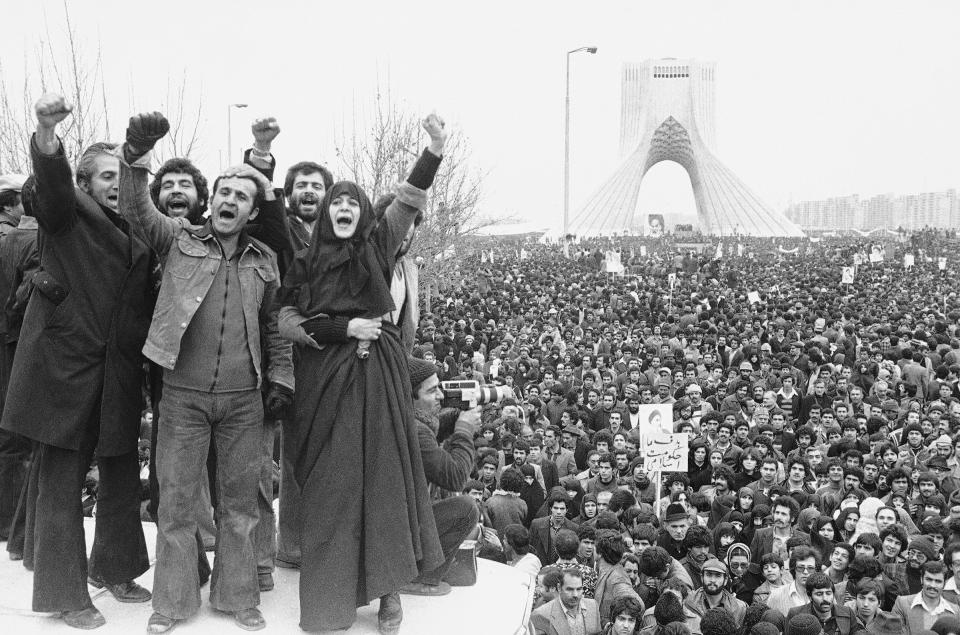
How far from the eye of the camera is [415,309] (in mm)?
4207

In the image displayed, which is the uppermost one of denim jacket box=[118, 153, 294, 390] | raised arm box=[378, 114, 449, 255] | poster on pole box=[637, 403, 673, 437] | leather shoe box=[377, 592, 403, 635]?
raised arm box=[378, 114, 449, 255]

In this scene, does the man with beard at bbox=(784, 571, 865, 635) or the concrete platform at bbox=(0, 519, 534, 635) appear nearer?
the concrete platform at bbox=(0, 519, 534, 635)

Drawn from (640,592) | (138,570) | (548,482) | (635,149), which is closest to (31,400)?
(138,570)

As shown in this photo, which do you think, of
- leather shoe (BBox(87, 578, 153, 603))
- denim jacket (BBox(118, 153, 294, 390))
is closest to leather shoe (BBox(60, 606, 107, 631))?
leather shoe (BBox(87, 578, 153, 603))

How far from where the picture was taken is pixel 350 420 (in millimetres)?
3729

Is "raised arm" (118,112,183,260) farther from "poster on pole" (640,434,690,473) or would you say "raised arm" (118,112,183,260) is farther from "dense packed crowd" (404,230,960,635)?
"poster on pole" (640,434,690,473)

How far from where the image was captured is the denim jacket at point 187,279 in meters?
3.62

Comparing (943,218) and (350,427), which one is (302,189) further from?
(943,218)

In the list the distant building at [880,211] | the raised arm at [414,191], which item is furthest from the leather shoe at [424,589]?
the distant building at [880,211]

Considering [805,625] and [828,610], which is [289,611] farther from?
[828,610]

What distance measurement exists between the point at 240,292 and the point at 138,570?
1.23 metres

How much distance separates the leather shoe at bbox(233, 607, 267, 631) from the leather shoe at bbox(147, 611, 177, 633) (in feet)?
0.77

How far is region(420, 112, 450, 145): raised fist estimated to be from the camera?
3666 mm

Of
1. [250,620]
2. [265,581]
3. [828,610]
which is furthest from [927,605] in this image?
[250,620]
